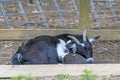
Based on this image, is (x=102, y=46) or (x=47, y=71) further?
(x=102, y=46)

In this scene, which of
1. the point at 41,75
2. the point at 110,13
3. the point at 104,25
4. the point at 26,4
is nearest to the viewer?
the point at 41,75

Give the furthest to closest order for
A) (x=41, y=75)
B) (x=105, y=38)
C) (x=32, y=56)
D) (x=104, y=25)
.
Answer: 1. (x=104, y=25)
2. (x=105, y=38)
3. (x=32, y=56)
4. (x=41, y=75)

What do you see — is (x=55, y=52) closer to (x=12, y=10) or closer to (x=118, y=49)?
(x=118, y=49)

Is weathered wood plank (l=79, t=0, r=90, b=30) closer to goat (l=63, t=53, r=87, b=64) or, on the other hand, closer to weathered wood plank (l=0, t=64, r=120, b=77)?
goat (l=63, t=53, r=87, b=64)

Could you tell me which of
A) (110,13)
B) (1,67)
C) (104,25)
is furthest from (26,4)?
(1,67)

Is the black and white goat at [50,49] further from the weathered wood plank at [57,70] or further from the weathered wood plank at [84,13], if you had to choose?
the weathered wood plank at [57,70]

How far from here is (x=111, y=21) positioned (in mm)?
9133

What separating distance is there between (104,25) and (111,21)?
0.47 metres

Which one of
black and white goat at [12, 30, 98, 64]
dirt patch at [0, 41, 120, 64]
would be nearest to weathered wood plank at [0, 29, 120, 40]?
dirt patch at [0, 41, 120, 64]

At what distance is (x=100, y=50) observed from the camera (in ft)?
21.8

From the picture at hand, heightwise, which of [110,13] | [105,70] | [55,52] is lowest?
[110,13]

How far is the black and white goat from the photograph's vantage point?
545cm

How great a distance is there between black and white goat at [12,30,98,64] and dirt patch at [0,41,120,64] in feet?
1.04

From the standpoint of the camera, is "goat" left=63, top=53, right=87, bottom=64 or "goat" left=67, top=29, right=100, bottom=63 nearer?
"goat" left=63, top=53, right=87, bottom=64
